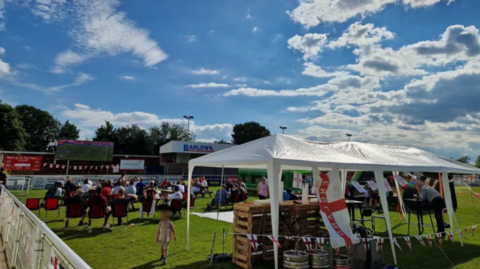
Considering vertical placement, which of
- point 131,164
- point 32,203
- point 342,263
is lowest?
point 342,263

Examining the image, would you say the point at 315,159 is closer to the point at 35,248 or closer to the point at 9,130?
the point at 35,248

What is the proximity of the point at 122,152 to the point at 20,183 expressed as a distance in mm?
48694

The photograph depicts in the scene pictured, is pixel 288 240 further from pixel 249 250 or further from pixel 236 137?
pixel 236 137

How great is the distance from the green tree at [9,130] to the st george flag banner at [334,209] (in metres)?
57.0

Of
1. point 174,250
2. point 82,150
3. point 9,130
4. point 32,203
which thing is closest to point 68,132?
point 9,130

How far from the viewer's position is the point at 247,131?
277ft

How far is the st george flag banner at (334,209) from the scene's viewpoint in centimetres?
595

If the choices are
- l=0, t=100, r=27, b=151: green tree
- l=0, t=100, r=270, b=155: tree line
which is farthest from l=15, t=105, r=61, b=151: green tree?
l=0, t=100, r=27, b=151: green tree

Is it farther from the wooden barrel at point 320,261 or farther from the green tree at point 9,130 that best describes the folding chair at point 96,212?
the green tree at point 9,130

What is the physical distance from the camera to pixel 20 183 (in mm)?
23156

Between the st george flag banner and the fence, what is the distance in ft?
15.2

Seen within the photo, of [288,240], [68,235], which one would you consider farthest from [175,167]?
[288,240]

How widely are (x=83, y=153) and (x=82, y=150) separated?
37 centimetres

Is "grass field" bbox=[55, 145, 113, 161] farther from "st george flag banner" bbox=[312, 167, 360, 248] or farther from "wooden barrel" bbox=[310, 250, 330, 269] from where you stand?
"wooden barrel" bbox=[310, 250, 330, 269]
